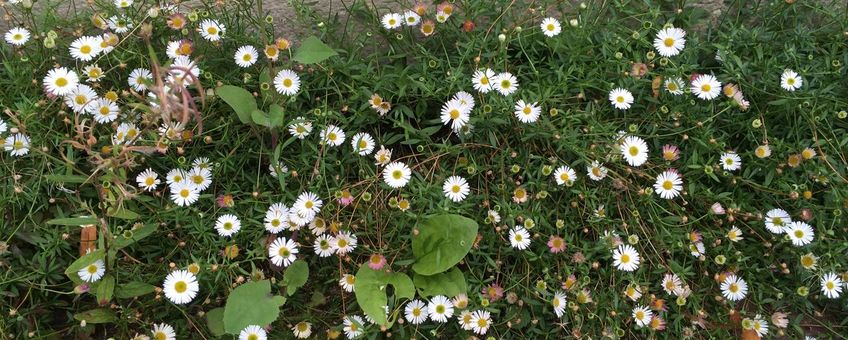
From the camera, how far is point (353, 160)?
2.18 metres

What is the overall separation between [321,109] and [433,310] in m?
0.73

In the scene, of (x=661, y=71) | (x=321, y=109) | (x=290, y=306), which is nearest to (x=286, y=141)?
(x=321, y=109)

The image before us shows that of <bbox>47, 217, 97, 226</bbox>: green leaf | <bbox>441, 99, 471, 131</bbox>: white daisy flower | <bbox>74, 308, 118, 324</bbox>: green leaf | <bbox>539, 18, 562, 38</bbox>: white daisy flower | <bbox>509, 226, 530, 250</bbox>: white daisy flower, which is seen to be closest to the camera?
<bbox>47, 217, 97, 226</bbox>: green leaf

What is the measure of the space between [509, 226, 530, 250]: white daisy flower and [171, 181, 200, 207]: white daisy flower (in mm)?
973

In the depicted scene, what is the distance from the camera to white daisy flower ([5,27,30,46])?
2.22m

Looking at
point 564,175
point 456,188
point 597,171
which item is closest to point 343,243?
point 456,188

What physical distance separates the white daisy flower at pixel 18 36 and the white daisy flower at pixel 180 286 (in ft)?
3.16

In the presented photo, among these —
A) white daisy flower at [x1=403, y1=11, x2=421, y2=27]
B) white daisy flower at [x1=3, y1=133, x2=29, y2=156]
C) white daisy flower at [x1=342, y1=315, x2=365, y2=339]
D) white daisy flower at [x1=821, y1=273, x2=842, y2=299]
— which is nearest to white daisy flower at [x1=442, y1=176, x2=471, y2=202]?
white daisy flower at [x1=342, y1=315, x2=365, y2=339]

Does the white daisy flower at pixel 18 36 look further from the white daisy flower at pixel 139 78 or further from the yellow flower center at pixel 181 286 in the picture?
the yellow flower center at pixel 181 286

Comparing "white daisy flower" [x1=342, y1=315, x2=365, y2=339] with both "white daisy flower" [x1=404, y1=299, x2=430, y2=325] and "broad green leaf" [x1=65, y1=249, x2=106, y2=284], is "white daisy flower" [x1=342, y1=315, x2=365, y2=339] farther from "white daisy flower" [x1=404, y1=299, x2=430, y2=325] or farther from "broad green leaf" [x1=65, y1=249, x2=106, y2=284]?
"broad green leaf" [x1=65, y1=249, x2=106, y2=284]

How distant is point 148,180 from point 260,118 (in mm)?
412

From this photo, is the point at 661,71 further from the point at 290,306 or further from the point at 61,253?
the point at 61,253

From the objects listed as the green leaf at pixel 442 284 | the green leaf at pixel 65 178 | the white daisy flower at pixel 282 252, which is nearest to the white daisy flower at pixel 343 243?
the white daisy flower at pixel 282 252

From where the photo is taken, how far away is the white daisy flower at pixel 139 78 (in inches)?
87.0
